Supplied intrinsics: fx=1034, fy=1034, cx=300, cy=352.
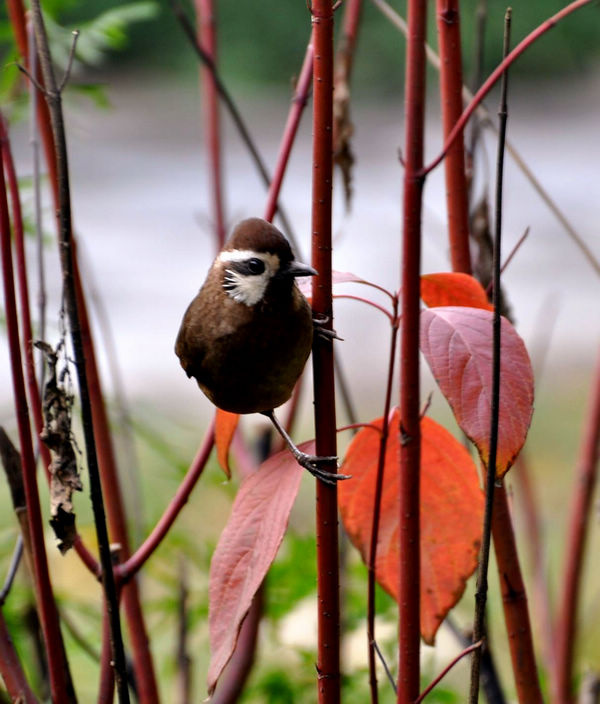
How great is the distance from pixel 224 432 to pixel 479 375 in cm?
21

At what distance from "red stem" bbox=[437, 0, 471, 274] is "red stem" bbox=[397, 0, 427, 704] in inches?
3.3

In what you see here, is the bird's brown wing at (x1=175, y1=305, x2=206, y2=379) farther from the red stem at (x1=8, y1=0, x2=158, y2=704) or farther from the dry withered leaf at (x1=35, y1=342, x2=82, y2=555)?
the dry withered leaf at (x1=35, y1=342, x2=82, y2=555)

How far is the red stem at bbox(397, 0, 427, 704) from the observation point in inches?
27.1

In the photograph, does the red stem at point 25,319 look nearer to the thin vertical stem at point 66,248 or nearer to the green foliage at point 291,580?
the thin vertical stem at point 66,248

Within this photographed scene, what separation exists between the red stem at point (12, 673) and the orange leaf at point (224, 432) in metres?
0.21

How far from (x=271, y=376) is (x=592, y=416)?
0.38m

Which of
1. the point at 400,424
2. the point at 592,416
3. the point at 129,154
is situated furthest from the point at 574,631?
the point at 129,154

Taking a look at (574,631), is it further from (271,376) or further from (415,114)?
(415,114)

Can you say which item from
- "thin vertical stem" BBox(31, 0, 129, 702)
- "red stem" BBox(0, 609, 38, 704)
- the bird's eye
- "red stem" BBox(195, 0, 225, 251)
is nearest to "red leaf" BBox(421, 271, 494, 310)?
the bird's eye

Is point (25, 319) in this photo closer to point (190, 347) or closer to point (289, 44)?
point (190, 347)

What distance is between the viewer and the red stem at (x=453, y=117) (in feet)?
2.56

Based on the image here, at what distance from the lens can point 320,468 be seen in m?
0.68

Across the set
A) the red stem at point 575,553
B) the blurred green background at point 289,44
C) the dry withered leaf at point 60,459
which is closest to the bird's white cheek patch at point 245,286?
the dry withered leaf at point 60,459

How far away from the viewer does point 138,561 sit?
78cm
